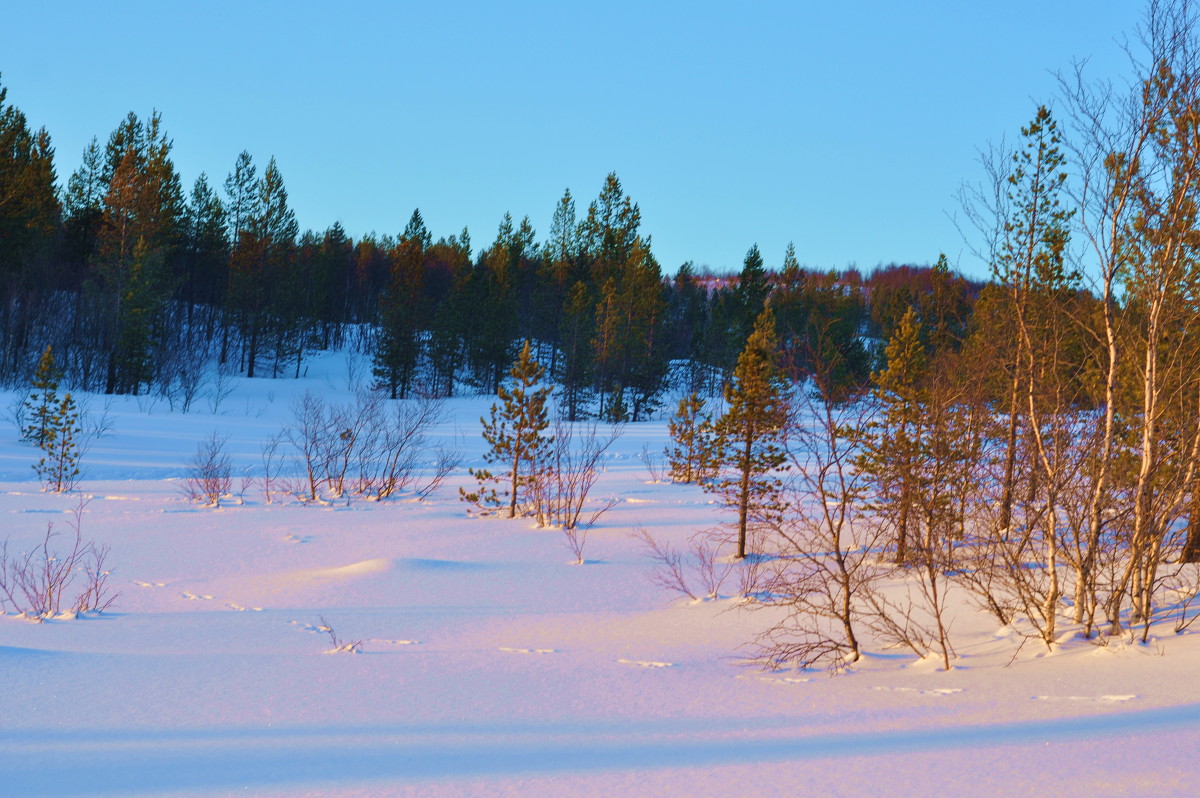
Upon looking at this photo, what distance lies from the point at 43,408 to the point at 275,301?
2756 centimetres

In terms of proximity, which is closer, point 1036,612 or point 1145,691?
point 1145,691

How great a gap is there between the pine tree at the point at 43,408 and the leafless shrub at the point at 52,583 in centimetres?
826

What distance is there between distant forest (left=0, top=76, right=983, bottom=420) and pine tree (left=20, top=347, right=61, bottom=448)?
398 inches

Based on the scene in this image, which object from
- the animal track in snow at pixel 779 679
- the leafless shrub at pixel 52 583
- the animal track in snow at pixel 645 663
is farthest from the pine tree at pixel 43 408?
the animal track in snow at pixel 779 679

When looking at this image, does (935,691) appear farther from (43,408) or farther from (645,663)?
(43,408)

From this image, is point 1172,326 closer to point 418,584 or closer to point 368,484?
point 418,584

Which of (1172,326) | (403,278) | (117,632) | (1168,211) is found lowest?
(117,632)

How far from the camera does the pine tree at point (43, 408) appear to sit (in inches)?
789

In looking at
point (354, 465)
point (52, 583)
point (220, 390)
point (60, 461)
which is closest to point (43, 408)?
point (60, 461)

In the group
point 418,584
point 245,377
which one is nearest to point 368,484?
point 418,584

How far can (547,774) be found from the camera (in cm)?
419

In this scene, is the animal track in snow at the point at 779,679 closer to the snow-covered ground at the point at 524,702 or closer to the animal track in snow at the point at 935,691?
the snow-covered ground at the point at 524,702

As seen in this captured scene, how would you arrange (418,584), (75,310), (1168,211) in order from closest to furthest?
(1168,211) → (418,584) → (75,310)

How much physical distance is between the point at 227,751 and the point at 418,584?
6287mm
